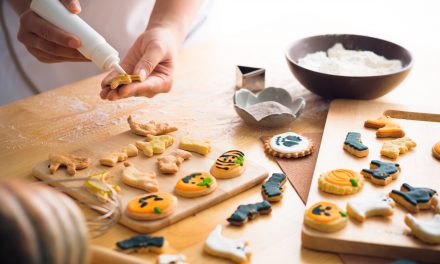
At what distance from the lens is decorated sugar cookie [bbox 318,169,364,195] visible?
101 cm

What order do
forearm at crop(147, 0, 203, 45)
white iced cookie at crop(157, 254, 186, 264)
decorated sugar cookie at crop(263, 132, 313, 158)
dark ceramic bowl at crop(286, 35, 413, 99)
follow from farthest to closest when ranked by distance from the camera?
forearm at crop(147, 0, 203, 45), dark ceramic bowl at crop(286, 35, 413, 99), decorated sugar cookie at crop(263, 132, 313, 158), white iced cookie at crop(157, 254, 186, 264)

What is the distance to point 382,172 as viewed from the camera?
1.05 metres

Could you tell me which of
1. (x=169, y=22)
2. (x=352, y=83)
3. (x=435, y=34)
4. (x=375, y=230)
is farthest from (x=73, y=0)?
(x=435, y=34)

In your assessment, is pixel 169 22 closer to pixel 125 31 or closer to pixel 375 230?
pixel 125 31

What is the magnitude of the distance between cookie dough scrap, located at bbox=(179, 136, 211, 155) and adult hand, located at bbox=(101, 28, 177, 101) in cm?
18

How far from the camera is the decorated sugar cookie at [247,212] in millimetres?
956

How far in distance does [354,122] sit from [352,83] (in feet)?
0.38

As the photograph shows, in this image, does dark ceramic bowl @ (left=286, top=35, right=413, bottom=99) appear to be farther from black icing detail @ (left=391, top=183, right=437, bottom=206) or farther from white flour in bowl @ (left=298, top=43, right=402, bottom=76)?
black icing detail @ (left=391, top=183, right=437, bottom=206)

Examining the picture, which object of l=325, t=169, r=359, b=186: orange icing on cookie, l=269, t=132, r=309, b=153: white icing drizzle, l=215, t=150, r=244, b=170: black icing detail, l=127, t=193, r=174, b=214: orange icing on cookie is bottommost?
l=269, t=132, r=309, b=153: white icing drizzle

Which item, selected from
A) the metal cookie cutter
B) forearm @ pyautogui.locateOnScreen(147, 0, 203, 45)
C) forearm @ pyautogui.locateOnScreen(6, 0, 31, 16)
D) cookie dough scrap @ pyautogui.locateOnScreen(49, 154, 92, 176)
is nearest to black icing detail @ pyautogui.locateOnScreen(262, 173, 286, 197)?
cookie dough scrap @ pyautogui.locateOnScreen(49, 154, 92, 176)

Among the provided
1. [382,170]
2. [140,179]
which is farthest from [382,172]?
[140,179]

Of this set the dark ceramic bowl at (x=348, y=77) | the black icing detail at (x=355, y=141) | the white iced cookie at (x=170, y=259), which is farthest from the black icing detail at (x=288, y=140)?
the white iced cookie at (x=170, y=259)

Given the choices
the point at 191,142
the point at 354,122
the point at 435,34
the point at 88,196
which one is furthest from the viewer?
the point at 435,34

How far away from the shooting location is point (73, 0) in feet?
3.96
